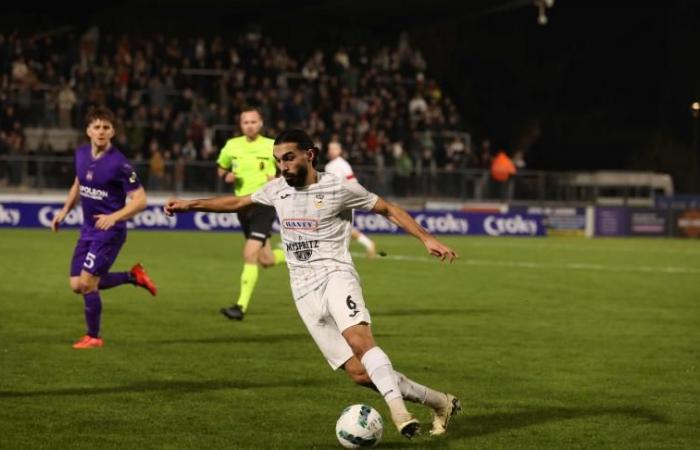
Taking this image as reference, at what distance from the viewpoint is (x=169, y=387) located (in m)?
10.0

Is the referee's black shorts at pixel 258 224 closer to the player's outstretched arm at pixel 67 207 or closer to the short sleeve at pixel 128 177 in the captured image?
the player's outstretched arm at pixel 67 207

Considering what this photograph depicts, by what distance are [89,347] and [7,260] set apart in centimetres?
1239

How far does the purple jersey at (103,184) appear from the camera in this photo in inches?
472

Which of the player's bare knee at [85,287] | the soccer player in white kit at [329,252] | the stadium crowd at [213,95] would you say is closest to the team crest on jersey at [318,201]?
the soccer player in white kit at [329,252]

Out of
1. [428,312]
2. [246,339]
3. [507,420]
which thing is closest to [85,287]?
[246,339]

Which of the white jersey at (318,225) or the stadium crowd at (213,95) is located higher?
the stadium crowd at (213,95)

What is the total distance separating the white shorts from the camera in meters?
7.74

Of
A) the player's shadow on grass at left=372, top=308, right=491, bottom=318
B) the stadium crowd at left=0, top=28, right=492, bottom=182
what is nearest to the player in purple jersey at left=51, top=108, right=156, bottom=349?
the player's shadow on grass at left=372, top=308, right=491, bottom=318

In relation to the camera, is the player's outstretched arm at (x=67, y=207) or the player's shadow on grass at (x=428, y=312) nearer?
the player's outstretched arm at (x=67, y=207)

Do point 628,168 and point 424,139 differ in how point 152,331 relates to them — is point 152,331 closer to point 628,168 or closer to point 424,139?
point 424,139

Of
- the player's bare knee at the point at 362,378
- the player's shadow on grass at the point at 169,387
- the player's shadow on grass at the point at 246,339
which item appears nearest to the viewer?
the player's bare knee at the point at 362,378

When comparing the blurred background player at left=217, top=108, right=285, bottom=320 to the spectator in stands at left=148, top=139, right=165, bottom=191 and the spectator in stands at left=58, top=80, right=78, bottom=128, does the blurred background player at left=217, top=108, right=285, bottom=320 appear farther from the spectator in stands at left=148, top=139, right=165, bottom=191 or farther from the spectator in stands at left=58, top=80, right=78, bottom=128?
the spectator in stands at left=58, top=80, right=78, bottom=128

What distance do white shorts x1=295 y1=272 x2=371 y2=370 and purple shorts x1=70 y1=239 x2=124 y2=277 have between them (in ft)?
14.9

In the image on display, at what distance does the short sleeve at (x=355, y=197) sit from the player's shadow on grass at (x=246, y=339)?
17.4 ft
